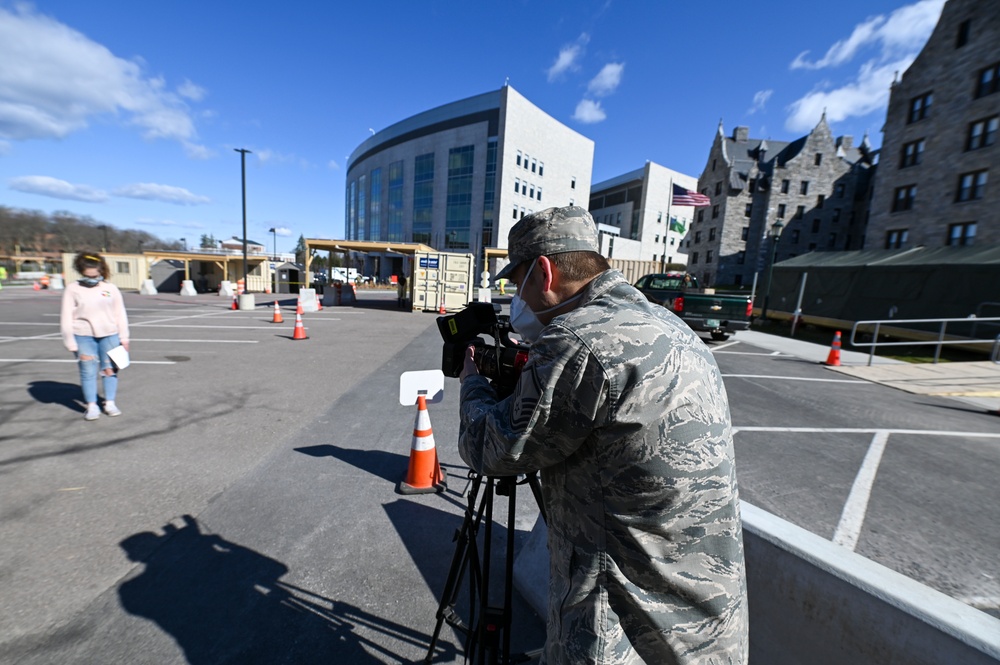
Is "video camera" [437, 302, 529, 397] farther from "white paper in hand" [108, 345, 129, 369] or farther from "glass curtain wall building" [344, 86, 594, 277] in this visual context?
"glass curtain wall building" [344, 86, 594, 277]

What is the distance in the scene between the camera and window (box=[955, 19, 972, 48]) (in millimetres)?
19109

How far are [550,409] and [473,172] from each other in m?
50.5

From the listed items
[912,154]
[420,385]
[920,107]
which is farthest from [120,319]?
[920,107]

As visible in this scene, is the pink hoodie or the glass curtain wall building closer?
the pink hoodie

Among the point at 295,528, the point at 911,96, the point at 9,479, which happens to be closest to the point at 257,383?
the point at 9,479

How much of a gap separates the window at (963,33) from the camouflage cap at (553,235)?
31.4 meters

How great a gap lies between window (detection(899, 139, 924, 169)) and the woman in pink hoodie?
33.0m

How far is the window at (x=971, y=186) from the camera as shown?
18672 mm

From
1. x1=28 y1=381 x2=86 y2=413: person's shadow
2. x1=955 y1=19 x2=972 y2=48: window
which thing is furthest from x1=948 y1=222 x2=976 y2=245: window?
x1=28 y1=381 x2=86 y2=413: person's shadow

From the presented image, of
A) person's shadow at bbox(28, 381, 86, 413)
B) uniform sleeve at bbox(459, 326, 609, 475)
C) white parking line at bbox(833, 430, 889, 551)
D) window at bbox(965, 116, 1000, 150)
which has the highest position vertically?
window at bbox(965, 116, 1000, 150)

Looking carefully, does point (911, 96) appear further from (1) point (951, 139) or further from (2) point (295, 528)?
(2) point (295, 528)

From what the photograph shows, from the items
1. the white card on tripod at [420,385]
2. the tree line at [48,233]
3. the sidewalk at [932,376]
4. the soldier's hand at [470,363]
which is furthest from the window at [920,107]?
the tree line at [48,233]

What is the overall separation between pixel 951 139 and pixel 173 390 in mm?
32375

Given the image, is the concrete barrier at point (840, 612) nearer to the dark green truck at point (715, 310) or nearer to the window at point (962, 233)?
the dark green truck at point (715, 310)
